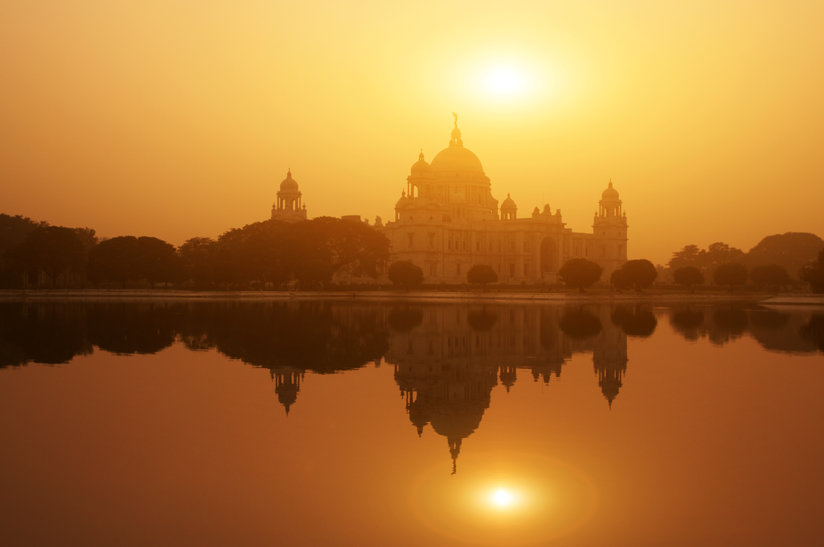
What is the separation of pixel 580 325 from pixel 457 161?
7455 cm

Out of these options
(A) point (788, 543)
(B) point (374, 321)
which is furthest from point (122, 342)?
(A) point (788, 543)

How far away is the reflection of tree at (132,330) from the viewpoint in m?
25.4

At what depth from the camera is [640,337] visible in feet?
99.3

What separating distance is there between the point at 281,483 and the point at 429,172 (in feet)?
302

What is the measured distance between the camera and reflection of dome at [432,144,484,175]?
108 metres

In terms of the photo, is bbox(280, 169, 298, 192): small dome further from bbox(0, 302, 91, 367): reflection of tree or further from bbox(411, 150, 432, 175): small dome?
bbox(0, 302, 91, 367): reflection of tree

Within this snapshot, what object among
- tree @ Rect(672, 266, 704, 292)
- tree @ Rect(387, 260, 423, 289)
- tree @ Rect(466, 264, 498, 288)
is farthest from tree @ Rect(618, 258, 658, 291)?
tree @ Rect(387, 260, 423, 289)

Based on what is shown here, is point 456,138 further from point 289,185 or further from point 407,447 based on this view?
point 407,447

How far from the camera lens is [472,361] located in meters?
21.9

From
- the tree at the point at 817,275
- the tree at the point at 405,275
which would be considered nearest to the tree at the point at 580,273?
the tree at the point at 405,275

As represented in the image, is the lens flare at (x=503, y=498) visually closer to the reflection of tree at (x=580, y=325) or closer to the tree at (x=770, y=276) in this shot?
the reflection of tree at (x=580, y=325)

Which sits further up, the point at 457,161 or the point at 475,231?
the point at 457,161

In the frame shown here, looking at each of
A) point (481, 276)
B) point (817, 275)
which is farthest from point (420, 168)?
point (817, 275)

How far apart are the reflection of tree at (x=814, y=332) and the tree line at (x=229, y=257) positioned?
42.8m
